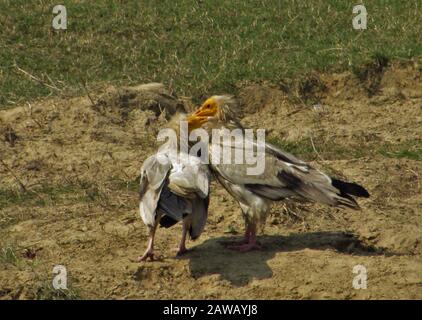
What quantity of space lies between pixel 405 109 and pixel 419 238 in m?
3.43

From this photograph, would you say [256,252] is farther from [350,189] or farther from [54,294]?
[54,294]

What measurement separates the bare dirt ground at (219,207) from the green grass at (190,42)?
374mm

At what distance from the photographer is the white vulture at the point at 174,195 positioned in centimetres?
707

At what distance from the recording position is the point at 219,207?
8242 mm

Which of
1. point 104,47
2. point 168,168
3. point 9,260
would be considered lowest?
point 9,260

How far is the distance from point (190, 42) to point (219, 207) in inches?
157

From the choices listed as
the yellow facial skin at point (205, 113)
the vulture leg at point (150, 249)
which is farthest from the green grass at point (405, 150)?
the vulture leg at point (150, 249)

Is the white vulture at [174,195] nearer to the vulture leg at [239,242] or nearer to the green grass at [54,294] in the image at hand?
the vulture leg at [239,242]

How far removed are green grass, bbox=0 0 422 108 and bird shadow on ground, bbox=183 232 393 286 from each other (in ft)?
11.0

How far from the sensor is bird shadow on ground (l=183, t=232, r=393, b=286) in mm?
7016

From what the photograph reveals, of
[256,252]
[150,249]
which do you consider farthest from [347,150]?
[150,249]

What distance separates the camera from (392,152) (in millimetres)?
9711

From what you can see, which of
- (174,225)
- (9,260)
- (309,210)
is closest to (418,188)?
(309,210)

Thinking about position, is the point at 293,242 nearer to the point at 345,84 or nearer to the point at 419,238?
the point at 419,238
